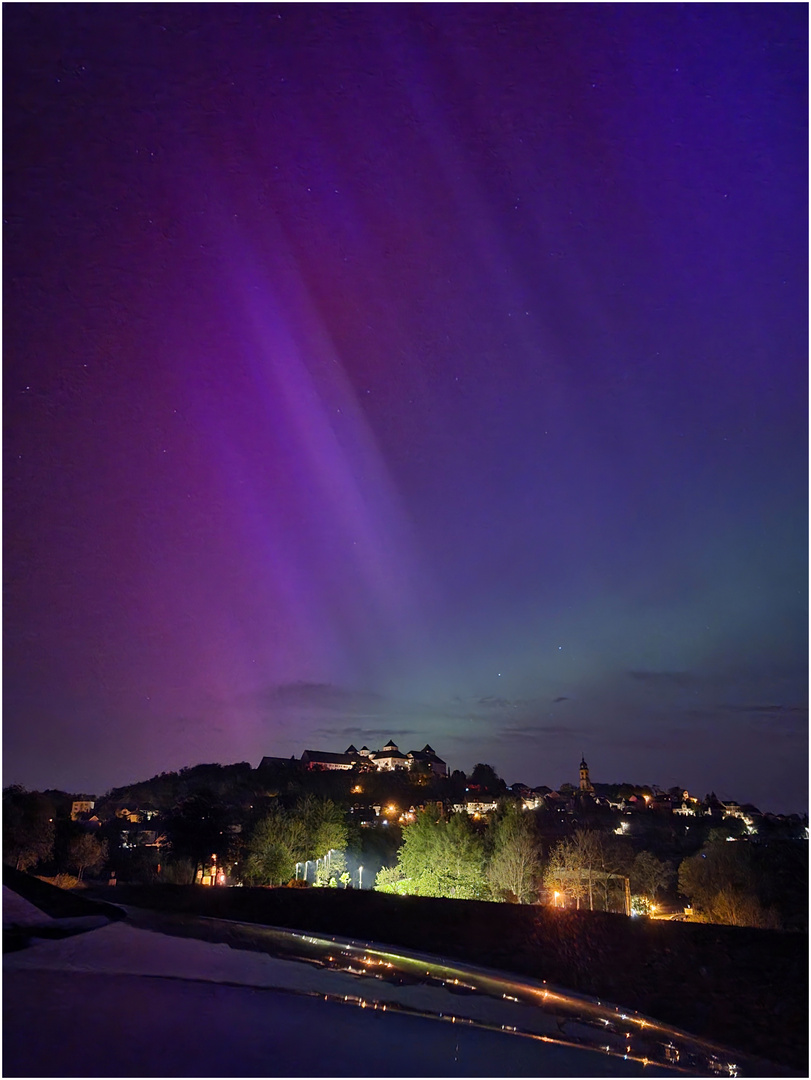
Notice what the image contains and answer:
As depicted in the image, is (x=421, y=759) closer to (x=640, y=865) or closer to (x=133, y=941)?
(x=640, y=865)

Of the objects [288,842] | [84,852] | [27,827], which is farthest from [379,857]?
[27,827]

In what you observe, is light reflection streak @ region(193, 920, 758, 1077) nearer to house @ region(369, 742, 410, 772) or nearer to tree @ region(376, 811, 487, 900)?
tree @ region(376, 811, 487, 900)

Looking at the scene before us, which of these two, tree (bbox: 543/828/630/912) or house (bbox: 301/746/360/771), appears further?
house (bbox: 301/746/360/771)

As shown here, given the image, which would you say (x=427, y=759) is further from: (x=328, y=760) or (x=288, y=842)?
(x=288, y=842)

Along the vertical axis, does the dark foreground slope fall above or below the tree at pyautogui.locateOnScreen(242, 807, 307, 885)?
above

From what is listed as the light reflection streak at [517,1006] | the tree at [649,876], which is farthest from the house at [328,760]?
the light reflection streak at [517,1006]

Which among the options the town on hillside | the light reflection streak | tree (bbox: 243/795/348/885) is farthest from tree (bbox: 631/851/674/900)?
the light reflection streak

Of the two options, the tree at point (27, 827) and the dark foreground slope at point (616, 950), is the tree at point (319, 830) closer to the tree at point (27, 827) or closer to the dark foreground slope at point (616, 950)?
the tree at point (27, 827)
